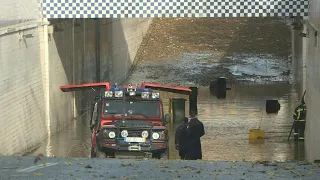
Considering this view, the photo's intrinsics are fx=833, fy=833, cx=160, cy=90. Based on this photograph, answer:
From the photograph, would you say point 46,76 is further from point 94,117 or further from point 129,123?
point 129,123

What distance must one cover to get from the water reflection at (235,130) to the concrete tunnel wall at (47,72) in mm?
710

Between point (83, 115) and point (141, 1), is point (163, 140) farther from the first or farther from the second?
point (83, 115)

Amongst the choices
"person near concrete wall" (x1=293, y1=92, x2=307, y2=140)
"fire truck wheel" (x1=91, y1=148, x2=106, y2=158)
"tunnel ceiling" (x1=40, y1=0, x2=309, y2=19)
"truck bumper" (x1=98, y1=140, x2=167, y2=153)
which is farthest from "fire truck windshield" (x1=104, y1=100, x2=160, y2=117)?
"person near concrete wall" (x1=293, y1=92, x2=307, y2=140)

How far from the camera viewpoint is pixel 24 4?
70.5ft

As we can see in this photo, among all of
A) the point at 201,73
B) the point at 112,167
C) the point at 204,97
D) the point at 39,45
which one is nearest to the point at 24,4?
the point at 39,45

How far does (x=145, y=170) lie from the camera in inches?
487

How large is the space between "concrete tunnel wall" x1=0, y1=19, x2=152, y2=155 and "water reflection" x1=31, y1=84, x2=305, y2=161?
71 centimetres

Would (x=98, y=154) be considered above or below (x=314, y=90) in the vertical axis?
below

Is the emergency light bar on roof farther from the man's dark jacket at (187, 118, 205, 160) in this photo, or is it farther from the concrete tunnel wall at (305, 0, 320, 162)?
the concrete tunnel wall at (305, 0, 320, 162)

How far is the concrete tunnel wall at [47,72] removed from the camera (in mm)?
19453

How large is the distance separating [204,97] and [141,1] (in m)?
11.5

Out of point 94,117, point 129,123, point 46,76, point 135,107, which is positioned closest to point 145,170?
point 129,123

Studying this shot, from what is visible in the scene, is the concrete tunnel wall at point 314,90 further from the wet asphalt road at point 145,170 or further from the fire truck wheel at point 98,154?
the fire truck wheel at point 98,154

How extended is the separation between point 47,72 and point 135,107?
20.5 feet
